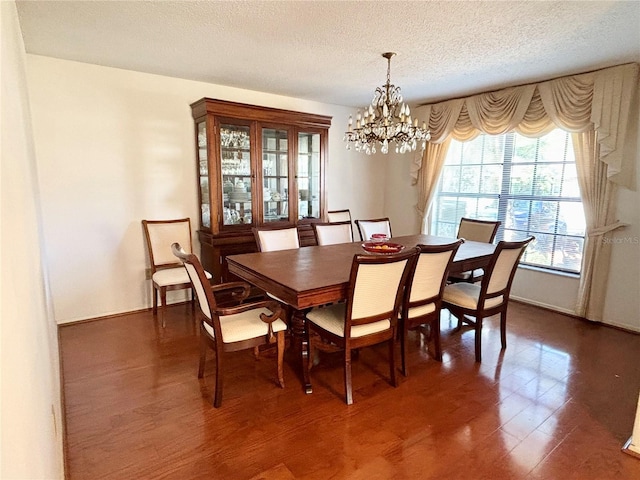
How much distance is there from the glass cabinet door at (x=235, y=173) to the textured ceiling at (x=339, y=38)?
560 mm

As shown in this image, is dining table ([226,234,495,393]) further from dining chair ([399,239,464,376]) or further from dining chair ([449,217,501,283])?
dining chair ([449,217,501,283])

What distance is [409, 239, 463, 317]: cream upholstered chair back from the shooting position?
96.0 inches

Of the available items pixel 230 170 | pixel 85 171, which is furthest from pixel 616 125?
pixel 85 171

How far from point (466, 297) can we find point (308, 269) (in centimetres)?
130

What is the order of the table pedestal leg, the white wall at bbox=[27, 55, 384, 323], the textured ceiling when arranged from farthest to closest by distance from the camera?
1. the white wall at bbox=[27, 55, 384, 323]
2. the table pedestal leg
3. the textured ceiling

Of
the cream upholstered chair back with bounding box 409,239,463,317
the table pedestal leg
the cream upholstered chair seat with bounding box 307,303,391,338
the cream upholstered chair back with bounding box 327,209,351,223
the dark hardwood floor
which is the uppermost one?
the cream upholstered chair back with bounding box 327,209,351,223

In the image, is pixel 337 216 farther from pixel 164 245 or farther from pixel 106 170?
pixel 106 170

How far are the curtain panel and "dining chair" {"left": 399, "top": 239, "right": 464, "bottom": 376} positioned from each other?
1986 mm

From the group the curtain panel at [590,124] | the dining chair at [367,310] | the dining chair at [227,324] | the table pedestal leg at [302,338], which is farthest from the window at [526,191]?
the dining chair at [227,324]

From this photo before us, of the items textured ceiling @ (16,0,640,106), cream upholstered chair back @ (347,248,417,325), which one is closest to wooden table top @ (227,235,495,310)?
cream upholstered chair back @ (347,248,417,325)

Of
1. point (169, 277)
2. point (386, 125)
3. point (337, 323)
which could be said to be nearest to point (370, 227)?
point (386, 125)

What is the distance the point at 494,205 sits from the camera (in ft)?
14.8

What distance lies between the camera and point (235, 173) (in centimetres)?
386

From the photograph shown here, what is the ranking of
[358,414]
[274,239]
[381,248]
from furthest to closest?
1. [274,239]
2. [381,248]
3. [358,414]
